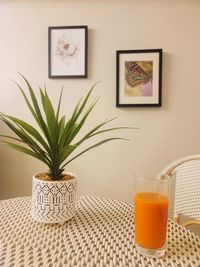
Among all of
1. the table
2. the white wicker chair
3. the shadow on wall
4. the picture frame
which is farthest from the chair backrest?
the shadow on wall

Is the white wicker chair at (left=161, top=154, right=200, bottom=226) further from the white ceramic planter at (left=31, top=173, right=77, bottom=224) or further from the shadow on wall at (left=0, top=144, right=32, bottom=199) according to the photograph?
the shadow on wall at (left=0, top=144, right=32, bottom=199)

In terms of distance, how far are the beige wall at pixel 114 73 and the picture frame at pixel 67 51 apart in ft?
0.13

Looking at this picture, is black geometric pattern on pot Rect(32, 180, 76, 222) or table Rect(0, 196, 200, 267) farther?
black geometric pattern on pot Rect(32, 180, 76, 222)

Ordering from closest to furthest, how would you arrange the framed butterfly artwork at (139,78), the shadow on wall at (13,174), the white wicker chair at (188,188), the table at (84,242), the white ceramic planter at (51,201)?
1. the table at (84,242)
2. the white ceramic planter at (51,201)
3. the white wicker chair at (188,188)
4. the framed butterfly artwork at (139,78)
5. the shadow on wall at (13,174)

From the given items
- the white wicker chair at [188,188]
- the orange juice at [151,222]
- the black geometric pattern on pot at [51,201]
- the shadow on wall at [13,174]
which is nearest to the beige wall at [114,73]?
the shadow on wall at [13,174]

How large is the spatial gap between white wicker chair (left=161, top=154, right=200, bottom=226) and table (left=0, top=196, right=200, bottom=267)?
1.07ft

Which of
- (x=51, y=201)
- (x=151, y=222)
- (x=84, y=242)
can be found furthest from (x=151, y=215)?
(x=51, y=201)

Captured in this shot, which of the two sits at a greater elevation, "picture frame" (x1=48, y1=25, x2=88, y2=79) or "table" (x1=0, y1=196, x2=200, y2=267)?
"picture frame" (x1=48, y1=25, x2=88, y2=79)

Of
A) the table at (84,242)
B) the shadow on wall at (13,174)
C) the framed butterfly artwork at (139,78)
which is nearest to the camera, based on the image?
the table at (84,242)

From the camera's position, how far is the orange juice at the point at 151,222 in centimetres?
61

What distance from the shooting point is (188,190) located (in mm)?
1105

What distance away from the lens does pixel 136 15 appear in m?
1.54

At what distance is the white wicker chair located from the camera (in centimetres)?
107

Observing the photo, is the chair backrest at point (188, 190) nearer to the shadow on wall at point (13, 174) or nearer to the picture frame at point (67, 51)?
the picture frame at point (67, 51)
